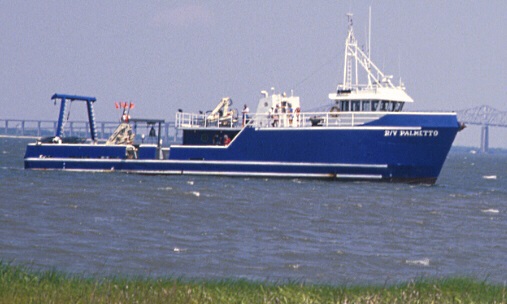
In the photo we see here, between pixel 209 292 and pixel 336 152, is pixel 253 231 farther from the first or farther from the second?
pixel 336 152

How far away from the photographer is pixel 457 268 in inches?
930

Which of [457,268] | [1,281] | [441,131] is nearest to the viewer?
[1,281]

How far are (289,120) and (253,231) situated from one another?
91.2ft

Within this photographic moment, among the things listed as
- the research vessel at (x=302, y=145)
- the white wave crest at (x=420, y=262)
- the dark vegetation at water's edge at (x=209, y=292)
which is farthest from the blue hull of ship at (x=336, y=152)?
the dark vegetation at water's edge at (x=209, y=292)

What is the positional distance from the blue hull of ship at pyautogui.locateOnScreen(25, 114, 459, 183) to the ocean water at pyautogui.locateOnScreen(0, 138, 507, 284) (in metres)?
2.14

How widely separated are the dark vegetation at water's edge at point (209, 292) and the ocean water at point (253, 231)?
240 cm

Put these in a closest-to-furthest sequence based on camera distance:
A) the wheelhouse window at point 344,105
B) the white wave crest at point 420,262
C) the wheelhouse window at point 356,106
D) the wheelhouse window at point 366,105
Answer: the white wave crest at point 420,262
the wheelhouse window at point 366,105
the wheelhouse window at point 356,106
the wheelhouse window at point 344,105

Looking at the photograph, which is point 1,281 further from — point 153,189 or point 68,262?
point 153,189

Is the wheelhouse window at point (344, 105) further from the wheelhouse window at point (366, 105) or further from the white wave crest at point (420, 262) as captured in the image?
the white wave crest at point (420, 262)

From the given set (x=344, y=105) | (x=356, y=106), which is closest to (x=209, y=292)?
(x=356, y=106)

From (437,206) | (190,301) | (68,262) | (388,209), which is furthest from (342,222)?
(190,301)

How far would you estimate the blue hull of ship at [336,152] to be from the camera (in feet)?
164

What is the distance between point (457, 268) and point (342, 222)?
9.44m

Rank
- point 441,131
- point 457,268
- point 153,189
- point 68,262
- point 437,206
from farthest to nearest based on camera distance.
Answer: point 441,131 < point 153,189 < point 437,206 < point 457,268 < point 68,262
